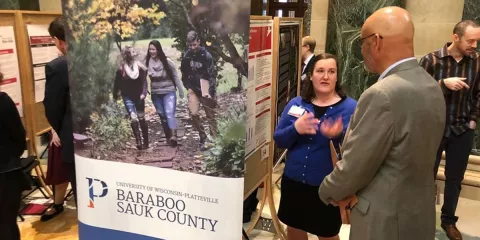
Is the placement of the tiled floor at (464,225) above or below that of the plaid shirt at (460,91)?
below

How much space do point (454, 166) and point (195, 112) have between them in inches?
90.8

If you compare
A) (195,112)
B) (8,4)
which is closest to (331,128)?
(195,112)

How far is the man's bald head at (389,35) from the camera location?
140 centimetres

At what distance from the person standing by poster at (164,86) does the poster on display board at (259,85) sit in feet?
1.90

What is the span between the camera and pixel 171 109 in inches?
63.2

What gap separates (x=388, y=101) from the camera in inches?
53.1

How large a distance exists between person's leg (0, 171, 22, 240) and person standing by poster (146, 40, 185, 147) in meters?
1.16

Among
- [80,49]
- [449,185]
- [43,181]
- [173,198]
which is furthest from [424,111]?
[43,181]

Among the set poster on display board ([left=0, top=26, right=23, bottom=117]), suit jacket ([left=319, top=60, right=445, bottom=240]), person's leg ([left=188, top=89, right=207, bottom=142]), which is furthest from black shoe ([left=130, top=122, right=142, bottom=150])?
poster on display board ([left=0, top=26, right=23, bottom=117])

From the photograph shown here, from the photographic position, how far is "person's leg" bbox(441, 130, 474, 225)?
9.79 feet

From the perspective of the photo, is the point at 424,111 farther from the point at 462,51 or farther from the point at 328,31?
the point at 328,31

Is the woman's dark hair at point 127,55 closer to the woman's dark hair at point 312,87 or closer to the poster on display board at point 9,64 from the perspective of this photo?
the woman's dark hair at point 312,87

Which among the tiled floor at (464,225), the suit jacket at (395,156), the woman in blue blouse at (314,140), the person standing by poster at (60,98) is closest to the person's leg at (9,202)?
the person standing by poster at (60,98)

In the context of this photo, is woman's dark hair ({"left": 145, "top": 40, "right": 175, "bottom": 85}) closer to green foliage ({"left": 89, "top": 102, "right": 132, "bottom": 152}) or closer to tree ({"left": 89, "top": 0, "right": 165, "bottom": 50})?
tree ({"left": 89, "top": 0, "right": 165, "bottom": 50})
